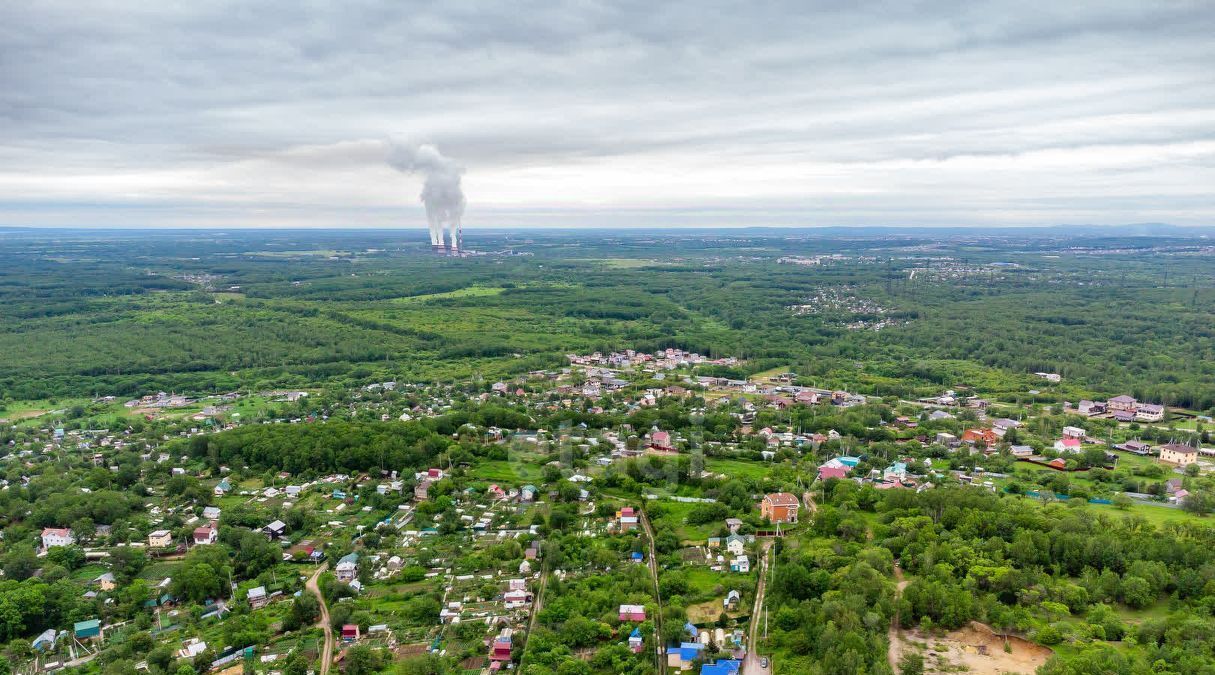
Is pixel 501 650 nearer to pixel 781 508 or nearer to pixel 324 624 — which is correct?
pixel 324 624

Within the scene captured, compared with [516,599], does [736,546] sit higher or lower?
higher

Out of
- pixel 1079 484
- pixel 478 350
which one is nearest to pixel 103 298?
pixel 478 350

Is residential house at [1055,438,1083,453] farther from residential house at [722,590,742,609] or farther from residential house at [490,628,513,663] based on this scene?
residential house at [490,628,513,663]

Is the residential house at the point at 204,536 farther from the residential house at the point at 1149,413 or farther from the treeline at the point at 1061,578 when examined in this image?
the residential house at the point at 1149,413

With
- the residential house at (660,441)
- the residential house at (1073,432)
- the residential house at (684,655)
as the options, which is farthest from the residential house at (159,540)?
the residential house at (1073,432)

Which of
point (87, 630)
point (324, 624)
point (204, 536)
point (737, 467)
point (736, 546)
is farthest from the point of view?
point (737, 467)

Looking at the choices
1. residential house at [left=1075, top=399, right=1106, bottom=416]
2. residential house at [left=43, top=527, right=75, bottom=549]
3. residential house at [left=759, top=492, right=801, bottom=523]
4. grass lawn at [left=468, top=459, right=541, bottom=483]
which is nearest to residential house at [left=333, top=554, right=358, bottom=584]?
grass lawn at [left=468, top=459, right=541, bottom=483]

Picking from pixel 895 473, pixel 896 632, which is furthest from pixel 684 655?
pixel 895 473
